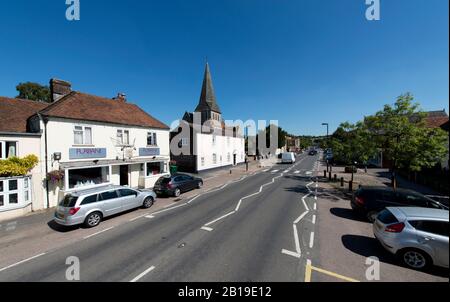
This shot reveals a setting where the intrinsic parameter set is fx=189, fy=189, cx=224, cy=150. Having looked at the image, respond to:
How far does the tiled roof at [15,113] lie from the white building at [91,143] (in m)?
0.39

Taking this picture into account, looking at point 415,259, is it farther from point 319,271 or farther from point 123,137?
point 123,137

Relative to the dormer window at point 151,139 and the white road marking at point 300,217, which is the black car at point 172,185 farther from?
the white road marking at point 300,217

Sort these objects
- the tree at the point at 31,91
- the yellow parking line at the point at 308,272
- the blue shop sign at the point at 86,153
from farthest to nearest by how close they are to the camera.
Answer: the tree at the point at 31,91 < the blue shop sign at the point at 86,153 < the yellow parking line at the point at 308,272

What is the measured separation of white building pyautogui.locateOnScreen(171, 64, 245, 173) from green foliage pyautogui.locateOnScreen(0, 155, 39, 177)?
16.7m

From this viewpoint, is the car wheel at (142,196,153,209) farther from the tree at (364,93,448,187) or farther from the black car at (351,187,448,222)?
the tree at (364,93,448,187)

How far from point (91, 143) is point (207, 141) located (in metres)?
16.1

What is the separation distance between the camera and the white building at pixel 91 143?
469 inches

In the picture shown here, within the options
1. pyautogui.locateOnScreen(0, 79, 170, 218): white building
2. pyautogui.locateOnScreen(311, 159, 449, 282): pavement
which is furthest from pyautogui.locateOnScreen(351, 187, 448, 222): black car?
pyautogui.locateOnScreen(0, 79, 170, 218): white building

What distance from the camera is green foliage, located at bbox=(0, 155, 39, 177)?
9.97 meters

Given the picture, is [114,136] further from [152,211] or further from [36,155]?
[152,211]

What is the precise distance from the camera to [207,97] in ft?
123

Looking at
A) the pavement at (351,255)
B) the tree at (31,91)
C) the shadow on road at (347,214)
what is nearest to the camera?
the pavement at (351,255)

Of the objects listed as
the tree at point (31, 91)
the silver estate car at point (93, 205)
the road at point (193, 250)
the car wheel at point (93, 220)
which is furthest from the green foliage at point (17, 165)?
the tree at point (31, 91)
